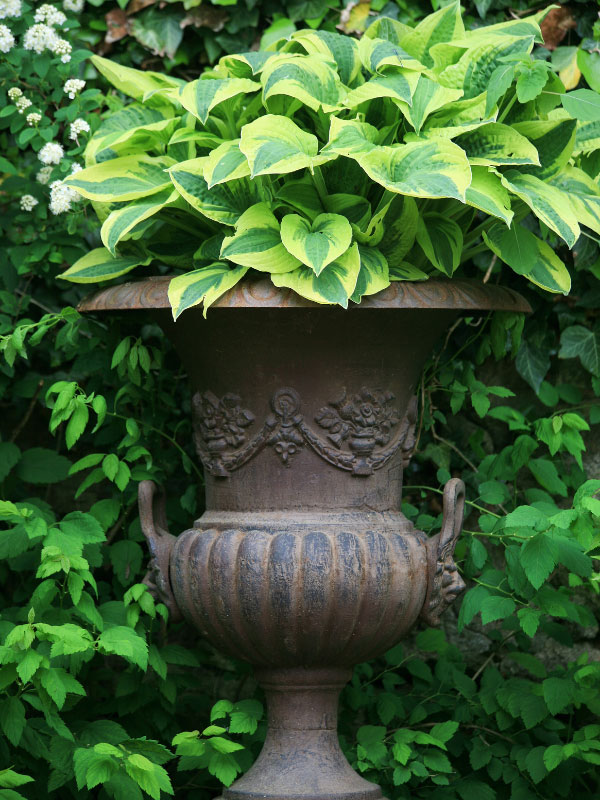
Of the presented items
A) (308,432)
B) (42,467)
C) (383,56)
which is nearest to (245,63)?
(383,56)

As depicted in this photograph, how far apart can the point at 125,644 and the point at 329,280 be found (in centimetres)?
70

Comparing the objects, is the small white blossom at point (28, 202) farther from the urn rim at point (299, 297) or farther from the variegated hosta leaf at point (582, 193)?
the variegated hosta leaf at point (582, 193)

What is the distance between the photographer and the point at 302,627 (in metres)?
1.67

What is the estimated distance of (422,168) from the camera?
→ 5.21 feet

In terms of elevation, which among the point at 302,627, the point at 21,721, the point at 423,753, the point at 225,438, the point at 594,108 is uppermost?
the point at 594,108

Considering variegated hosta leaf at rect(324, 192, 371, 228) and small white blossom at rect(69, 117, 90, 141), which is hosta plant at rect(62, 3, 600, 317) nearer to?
variegated hosta leaf at rect(324, 192, 371, 228)

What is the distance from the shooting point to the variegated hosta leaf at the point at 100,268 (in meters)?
1.88

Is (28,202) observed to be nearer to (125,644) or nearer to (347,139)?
(347,139)

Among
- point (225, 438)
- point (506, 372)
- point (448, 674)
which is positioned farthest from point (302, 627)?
point (506, 372)

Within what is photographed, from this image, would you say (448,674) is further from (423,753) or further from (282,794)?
(282,794)

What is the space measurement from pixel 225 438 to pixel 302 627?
37cm

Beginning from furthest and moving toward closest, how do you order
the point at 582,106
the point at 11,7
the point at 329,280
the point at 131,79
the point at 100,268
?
the point at 11,7 < the point at 131,79 < the point at 100,268 < the point at 582,106 < the point at 329,280

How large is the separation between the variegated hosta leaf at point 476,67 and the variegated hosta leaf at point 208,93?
1.18ft

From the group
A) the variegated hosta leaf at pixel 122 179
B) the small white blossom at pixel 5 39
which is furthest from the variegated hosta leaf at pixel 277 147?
the small white blossom at pixel 5 39
